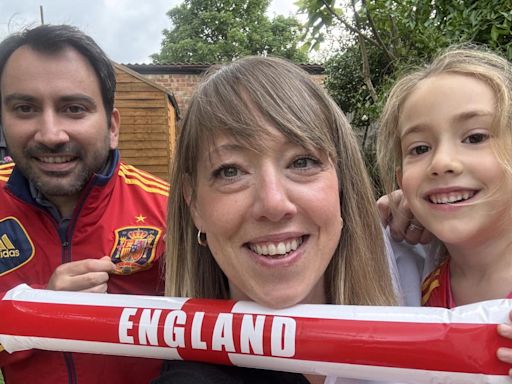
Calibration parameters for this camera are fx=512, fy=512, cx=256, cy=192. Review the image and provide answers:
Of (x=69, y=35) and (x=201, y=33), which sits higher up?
(x=201, y=33)

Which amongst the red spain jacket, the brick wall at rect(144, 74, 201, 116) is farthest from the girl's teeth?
the brick wall at rect(144, 74, 201, 116)

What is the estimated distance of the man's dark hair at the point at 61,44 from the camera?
2387 mm

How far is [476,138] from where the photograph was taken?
1793 mm

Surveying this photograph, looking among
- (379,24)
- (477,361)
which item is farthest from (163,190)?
(379,24)

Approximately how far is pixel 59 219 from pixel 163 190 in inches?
20.6

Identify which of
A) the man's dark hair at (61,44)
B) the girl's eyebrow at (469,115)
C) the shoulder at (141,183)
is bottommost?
the girl's eyebrow at (469,115)

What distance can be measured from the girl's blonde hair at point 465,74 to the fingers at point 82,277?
4.14 feet

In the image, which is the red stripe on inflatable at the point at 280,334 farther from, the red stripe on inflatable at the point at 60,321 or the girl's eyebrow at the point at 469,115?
the girl's eyebrow at the point at 469,115

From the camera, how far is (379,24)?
6086 millimetres

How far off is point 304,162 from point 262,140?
0.16 metres

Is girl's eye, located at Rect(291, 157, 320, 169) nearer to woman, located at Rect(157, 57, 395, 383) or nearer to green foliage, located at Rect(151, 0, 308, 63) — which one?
woman, located at Rect(157, 57, 395, 383)

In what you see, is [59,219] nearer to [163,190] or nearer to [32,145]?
[32,145]

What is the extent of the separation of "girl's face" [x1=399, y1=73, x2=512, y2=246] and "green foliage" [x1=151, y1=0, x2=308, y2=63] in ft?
102

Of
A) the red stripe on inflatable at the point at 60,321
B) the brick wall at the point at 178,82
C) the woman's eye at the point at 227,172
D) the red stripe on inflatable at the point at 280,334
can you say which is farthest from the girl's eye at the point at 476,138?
the brick wall at the point at 178,82
